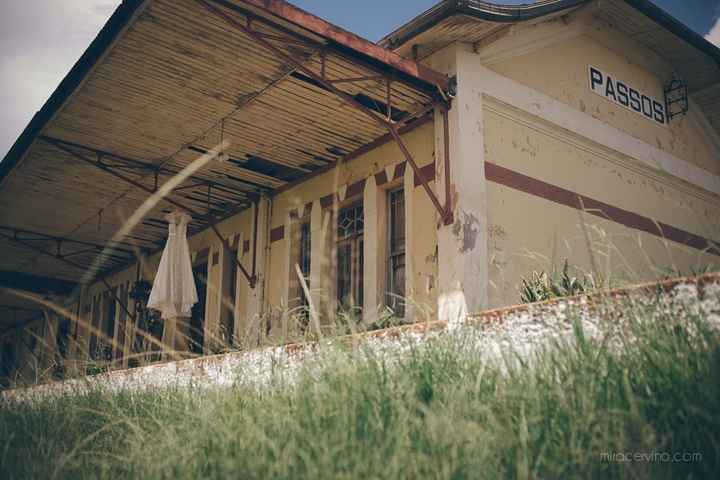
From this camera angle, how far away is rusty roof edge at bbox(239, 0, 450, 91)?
21.9 ft

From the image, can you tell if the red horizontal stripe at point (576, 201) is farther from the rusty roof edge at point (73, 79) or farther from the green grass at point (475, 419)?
the green grass at point (475, 419)

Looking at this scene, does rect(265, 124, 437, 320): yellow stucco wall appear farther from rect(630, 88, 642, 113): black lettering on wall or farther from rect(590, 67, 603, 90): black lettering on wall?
rect(630, 88, 642, 113): black lettering on wall

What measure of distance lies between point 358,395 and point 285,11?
471 centimetres

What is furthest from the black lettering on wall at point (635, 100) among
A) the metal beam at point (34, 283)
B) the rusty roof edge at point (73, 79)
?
the metal beam at point (34, 283)

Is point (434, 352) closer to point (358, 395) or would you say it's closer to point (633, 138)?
point (358, 395)

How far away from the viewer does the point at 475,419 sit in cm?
292

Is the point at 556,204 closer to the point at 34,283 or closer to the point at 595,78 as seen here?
the point at 595,78

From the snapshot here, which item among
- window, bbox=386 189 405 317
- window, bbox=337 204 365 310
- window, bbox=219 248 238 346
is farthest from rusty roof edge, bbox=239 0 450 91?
window, bbox=219 248 238 346

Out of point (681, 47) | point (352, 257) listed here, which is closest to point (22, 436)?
point (352, 257)

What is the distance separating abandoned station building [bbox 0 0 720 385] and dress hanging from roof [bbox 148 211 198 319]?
50cm

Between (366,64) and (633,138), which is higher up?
(633,138)

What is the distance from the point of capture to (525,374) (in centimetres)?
320

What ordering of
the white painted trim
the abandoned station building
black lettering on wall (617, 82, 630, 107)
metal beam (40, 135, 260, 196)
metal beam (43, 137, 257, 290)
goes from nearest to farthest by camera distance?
the abandoned station building → the white painted trim → metal beam (43, 137, 257, 290) → metal beam (40, 135, 260, 196) → black lettering on wall (617, 82, 630, 107)

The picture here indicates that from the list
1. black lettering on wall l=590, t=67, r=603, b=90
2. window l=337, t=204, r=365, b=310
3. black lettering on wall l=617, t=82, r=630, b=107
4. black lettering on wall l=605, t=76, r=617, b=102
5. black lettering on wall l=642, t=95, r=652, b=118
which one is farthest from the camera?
black lettering on wall l=642, t=95, r=652, b=118
